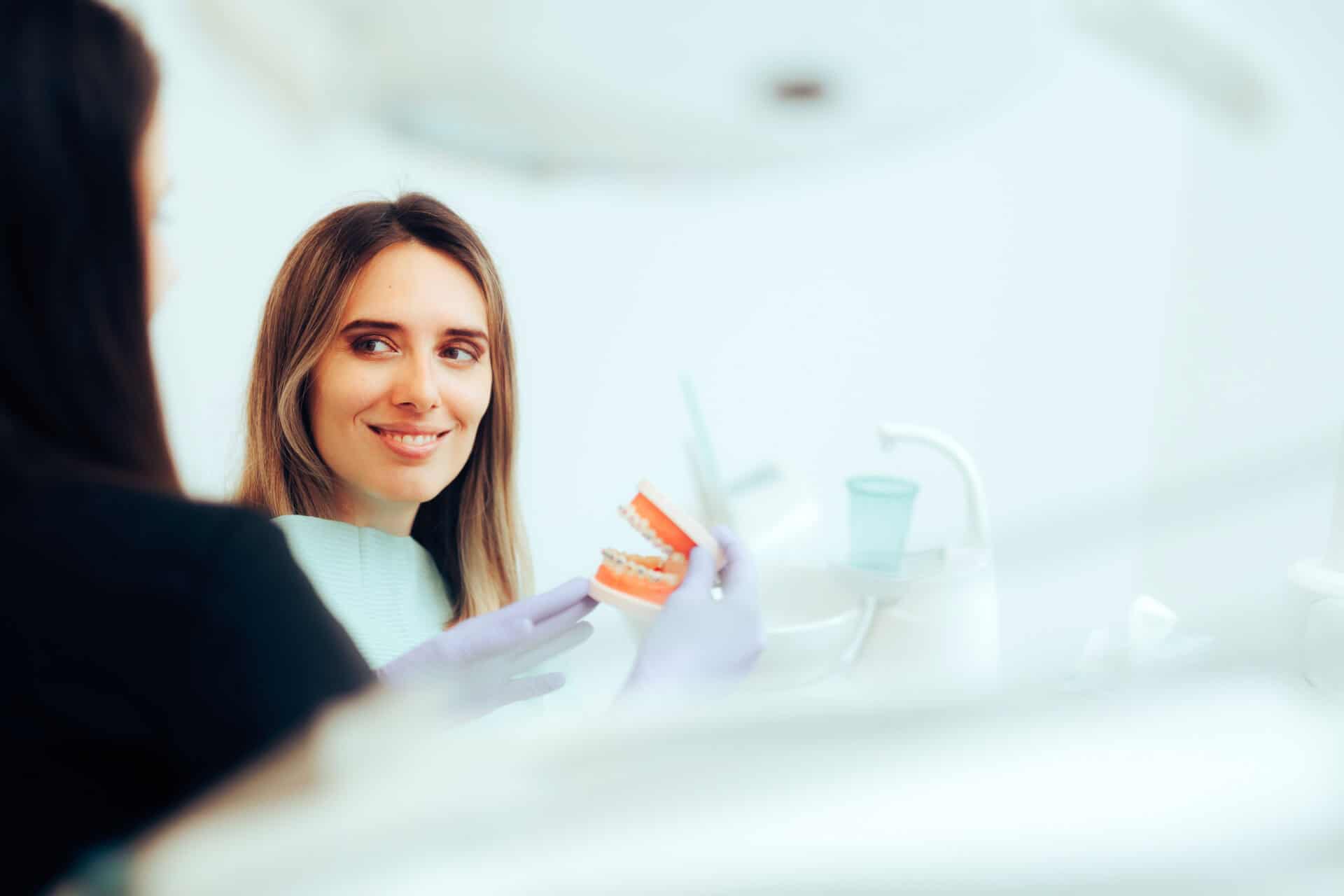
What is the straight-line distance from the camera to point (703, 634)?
1.80ft

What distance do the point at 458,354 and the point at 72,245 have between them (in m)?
0.22

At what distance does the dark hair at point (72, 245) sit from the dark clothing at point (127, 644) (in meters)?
0.03

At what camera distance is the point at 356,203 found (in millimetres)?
527

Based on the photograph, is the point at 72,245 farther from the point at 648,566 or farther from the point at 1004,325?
the point at 1004,325

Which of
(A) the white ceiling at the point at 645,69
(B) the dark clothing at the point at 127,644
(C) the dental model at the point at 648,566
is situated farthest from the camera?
(C) the dental model at the point at 648,566

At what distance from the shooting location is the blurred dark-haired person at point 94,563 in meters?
0.34

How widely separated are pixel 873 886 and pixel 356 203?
0.48m

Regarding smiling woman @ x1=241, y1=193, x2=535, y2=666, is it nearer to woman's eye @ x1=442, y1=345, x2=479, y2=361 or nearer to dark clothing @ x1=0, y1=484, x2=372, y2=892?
woman's eye @ x1=442, y1=345, x2=479, y2=361

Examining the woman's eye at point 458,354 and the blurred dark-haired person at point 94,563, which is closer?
the blurred dark-haired person at point 94,563

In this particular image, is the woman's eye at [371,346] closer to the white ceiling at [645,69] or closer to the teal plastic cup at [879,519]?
the white ceiling at [645,69]

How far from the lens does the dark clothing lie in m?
0.34

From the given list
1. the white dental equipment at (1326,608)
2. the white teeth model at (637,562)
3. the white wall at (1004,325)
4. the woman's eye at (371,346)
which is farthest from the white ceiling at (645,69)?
the white dental equipment at (1326,608)

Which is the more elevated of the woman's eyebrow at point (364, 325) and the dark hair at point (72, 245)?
the woman's eyebrow at point (364, 325)

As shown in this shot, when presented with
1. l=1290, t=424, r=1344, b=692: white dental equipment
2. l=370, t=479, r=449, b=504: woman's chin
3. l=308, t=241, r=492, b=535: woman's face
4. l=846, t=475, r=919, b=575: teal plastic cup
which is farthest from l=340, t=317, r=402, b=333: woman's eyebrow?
l=1290, t=424, r=1344, b=692: white dental equipment
